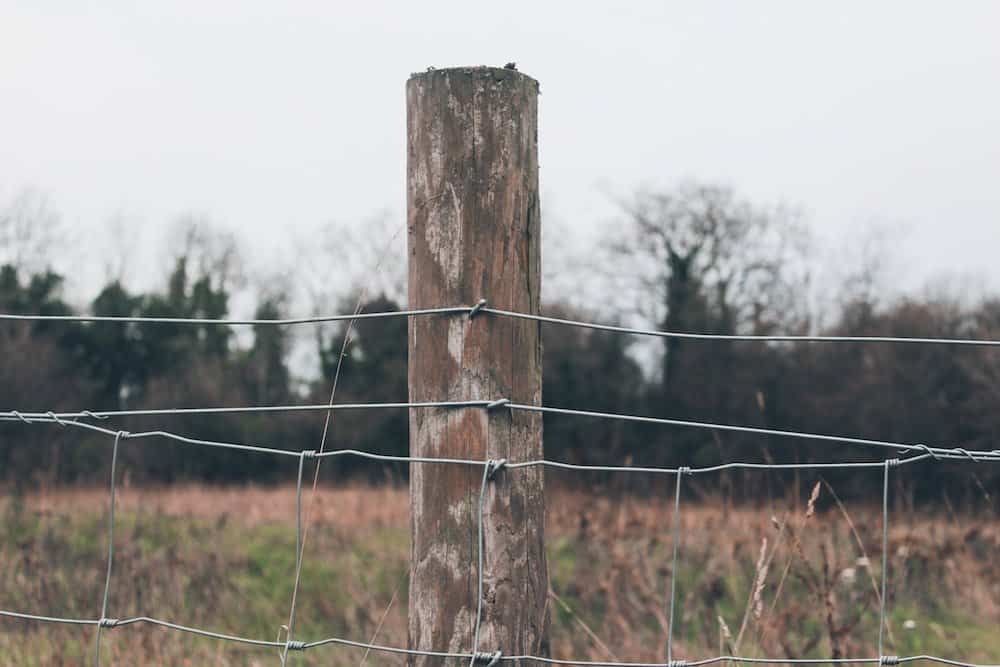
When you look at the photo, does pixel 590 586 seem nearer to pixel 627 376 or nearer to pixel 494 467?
pixel 494 467

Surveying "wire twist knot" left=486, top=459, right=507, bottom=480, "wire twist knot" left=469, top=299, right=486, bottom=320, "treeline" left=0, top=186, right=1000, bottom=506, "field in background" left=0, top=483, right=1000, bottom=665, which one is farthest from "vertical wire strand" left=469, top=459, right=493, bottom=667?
"treeline" left=0, top=186, right=1000, bottom=506

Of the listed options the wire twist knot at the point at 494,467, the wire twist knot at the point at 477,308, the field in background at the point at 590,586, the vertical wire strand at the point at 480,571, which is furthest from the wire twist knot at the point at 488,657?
the field in background at the point at 590,586

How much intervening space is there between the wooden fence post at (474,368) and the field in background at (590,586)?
1061 mm

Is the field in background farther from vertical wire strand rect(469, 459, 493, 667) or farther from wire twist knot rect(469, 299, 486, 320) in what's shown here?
wire twist knot rect(469, 299, 486, 320)

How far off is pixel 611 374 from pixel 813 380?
460 centimetres

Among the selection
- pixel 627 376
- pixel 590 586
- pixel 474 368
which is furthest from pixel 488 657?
pixel 627 376

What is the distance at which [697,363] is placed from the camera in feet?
81.1

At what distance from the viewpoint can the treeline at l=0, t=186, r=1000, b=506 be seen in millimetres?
20094

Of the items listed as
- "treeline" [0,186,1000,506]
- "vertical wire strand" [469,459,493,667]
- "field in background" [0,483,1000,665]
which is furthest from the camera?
"treeline" [0,186,1000,506]

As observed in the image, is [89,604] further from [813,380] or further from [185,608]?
[813,380]

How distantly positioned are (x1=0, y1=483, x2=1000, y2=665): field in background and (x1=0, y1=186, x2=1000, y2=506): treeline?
7.59 metres

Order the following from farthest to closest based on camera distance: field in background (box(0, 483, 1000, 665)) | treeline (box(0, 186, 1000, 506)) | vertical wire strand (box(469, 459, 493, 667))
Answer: treeline (box(0, 186, 1000, 506)) < field in background (box(0, 483, 1000, 665)) < vertical wire strand (box(469, 459, 493, 667))

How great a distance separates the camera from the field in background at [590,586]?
16.5ft

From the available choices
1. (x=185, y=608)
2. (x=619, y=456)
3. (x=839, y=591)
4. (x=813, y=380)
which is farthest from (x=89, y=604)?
(x=813, y=380)
